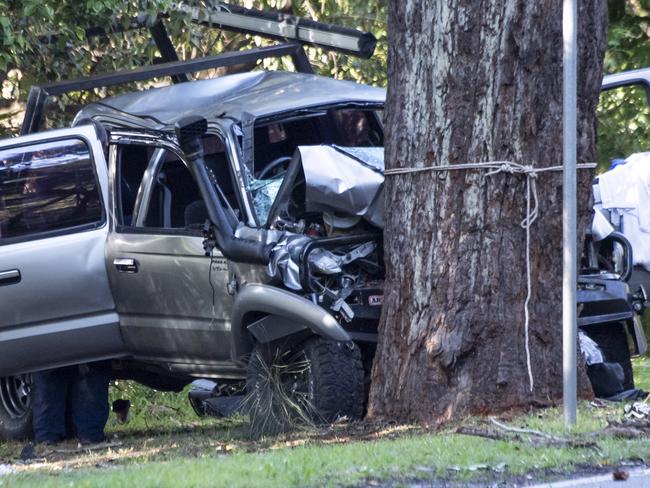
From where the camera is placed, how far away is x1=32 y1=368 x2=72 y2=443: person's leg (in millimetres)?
10102

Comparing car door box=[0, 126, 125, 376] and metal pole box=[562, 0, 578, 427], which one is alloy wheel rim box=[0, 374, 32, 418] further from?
metal pole box=[562, 0, 578, 427]

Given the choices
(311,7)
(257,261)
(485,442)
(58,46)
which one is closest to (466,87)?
(257,261)

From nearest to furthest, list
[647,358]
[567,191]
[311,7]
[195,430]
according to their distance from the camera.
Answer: [567,191] < [195,430] < [647,358] < [311,7]

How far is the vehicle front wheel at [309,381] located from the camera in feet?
28.0

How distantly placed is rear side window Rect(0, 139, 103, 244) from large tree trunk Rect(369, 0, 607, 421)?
2.56 meters

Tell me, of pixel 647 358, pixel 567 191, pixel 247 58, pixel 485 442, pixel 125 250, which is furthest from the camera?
pixel 647 358

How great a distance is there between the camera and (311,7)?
17.2 meters

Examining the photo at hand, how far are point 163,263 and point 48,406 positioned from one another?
1.43m

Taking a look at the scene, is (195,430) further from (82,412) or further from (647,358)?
(647,358)

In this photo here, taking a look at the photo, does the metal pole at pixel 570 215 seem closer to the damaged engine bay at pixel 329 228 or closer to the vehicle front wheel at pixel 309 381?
the vehicle front wheel at pixel 309 381

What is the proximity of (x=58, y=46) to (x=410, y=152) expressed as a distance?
536cm

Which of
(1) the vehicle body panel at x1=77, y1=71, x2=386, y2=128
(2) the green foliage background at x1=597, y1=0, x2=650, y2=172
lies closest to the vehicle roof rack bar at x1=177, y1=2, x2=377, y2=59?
(1) the vehicle body panel at x1=77, y1=71, x2=386, y2=128

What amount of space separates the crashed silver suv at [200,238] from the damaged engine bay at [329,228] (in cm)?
1

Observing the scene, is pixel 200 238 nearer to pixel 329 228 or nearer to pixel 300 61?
pixel 329 228
